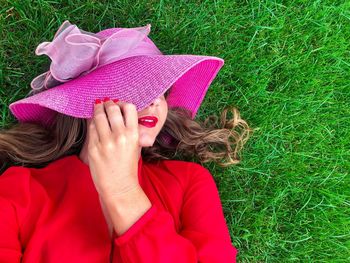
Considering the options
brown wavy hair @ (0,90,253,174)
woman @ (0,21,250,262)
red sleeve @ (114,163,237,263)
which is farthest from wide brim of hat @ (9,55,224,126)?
red sleeve @ (114,163,237,263)

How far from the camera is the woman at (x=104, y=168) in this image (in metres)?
1.56

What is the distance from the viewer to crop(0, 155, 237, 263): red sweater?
160cm

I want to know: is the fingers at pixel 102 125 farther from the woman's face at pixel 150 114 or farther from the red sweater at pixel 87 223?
the red sweater at pixel 87 223

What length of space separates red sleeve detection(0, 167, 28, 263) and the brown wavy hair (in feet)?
0.64

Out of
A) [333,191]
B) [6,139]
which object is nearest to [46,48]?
[6,139]

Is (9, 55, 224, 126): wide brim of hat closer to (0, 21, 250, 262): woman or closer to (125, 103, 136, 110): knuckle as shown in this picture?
(0, 21, 250, 262): woman

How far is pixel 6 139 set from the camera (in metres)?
1.94

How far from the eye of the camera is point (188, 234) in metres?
1.82

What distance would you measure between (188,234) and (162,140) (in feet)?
1.76

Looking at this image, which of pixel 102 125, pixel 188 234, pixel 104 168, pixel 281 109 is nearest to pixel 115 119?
pixel 102 125

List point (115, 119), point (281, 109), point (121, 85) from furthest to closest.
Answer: point (281, 109), point (121, 85), point (115, 119)

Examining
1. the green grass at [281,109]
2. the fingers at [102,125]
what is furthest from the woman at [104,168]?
the green grass at [281,109]

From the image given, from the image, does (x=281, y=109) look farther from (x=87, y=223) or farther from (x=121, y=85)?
(x=87, y=223)

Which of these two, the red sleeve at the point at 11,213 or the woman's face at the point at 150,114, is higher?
the woman's face at the point at 150,114
